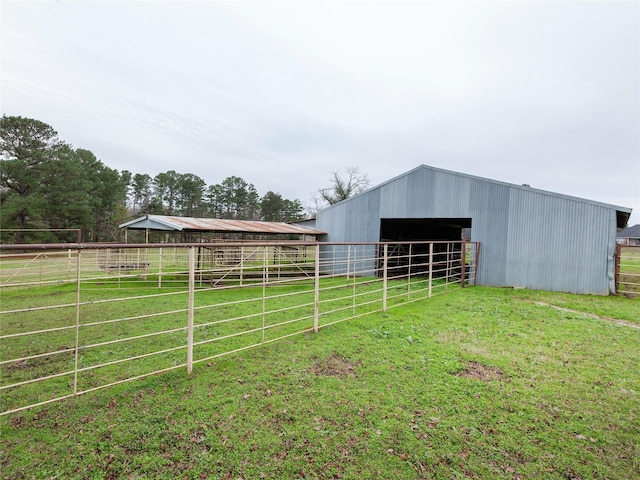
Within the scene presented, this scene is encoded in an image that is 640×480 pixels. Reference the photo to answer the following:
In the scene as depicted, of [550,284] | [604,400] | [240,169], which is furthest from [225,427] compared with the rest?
[240,169]

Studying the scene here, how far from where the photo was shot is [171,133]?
21.1 metres

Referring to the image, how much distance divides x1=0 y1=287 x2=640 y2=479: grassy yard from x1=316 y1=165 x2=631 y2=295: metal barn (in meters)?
5.60

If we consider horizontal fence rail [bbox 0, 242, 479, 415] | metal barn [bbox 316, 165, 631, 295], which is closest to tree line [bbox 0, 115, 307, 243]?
horizontal fence rail [bbox 0, 242, 479, 415]

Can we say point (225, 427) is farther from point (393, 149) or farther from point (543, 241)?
point (393, 149)

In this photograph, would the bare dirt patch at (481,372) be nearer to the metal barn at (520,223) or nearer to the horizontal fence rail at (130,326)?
the horizontal fence rail at (130,326)

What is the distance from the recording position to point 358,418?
2479 millimetres

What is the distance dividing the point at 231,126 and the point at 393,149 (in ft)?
41.7

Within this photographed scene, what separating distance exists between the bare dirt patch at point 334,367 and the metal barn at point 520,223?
27.5ft

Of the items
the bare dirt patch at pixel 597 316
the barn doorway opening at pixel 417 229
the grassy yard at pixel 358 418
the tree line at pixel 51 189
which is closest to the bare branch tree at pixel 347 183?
the barn doorway opening at pixel 417 229

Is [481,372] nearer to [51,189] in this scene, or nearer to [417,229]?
[417,229]

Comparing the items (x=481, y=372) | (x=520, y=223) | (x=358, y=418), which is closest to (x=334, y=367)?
(x=358, y=418)

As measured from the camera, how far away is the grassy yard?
195 cm

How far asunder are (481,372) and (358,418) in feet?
5.96

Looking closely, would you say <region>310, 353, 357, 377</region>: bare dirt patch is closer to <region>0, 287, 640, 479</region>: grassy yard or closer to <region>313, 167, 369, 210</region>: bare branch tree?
<region>0, 287, 640, 479</region>: grassy yard
